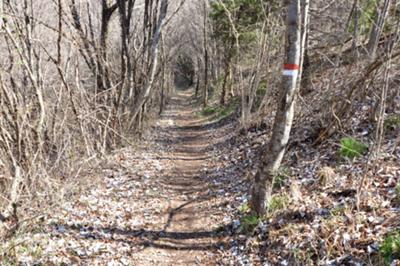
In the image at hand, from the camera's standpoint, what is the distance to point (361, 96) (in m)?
6.80

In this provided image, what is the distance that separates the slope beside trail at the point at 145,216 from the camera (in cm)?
496

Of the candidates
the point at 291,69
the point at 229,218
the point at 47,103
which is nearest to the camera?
the point at 291,69

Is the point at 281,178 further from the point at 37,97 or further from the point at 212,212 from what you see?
the point at 37,97

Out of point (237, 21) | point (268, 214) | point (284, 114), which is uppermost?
point (237, 21)

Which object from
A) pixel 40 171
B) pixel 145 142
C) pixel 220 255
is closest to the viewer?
pixel 220 255

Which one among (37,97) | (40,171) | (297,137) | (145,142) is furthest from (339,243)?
(145,142)

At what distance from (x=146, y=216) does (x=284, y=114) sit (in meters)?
3.09

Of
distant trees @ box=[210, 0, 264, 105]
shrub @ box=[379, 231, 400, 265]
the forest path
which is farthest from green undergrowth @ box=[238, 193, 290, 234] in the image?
distant trees @ box=[210, 0, 264, 105]

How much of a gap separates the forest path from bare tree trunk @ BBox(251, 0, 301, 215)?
901 mm

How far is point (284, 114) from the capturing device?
5078mm

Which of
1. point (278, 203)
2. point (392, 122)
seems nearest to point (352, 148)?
point (392, 122)

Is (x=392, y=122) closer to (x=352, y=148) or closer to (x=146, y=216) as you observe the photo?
(x=352, y=148)

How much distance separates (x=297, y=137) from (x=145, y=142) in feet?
19.7

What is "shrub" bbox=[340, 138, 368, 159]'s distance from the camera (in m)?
6.00
